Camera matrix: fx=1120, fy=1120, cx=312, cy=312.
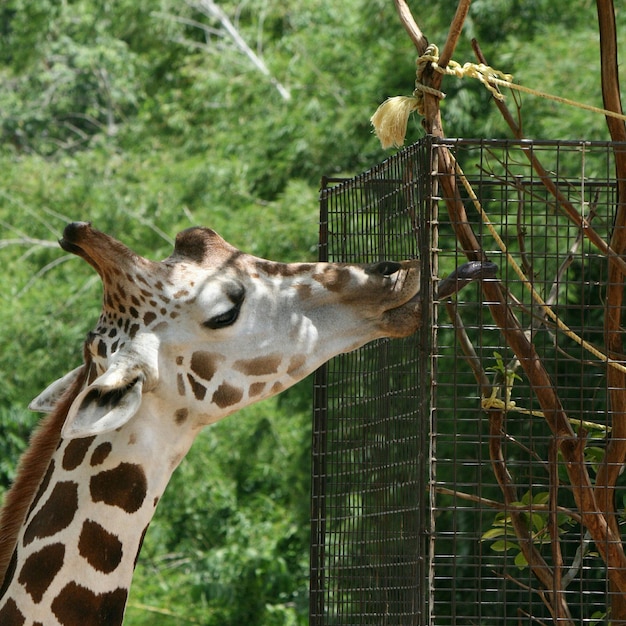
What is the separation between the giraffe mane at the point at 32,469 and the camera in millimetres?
2191

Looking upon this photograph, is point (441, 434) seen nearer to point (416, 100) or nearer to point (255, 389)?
point (255, 389)

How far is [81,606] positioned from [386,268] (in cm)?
87

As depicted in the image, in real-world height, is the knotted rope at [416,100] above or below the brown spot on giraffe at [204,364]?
above

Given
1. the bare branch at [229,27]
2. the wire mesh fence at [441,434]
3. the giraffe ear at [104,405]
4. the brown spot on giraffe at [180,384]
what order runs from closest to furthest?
1. the giraffe ear at [104,405]
2. the wire mesh fence at [441,434]
3. the brown spot on giraffe at [180,384]
4. the bare branch at [229,27]

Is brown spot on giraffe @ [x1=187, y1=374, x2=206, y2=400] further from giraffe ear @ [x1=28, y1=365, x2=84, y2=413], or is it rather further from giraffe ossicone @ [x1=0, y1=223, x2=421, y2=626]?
giraffe ear @ [x1=28, y1=365, x2=84, y2=413]

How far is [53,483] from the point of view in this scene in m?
2.12

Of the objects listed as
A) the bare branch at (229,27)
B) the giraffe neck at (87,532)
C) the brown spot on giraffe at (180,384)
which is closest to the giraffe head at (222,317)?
the brown spot on giraffe at (180,384)

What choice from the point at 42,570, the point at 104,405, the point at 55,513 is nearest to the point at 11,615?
the point at 42,570

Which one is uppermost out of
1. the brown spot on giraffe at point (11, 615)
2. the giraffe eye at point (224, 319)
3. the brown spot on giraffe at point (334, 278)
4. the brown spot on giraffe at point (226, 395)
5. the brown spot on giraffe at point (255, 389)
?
the brown spot on giraffe at point (334, 278)

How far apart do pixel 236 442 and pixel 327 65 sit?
2.95 meters

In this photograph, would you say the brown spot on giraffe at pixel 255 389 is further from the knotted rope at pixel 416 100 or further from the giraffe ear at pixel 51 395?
the knotted rope at pixel 416 100

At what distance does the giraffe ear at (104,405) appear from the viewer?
1920 millimetres

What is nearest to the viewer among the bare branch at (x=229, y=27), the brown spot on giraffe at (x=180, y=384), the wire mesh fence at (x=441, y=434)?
the wire mesh fence at (x=441, y=434)

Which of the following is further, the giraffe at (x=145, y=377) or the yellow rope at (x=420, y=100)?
the yellow rope at (x=420, y=100)
